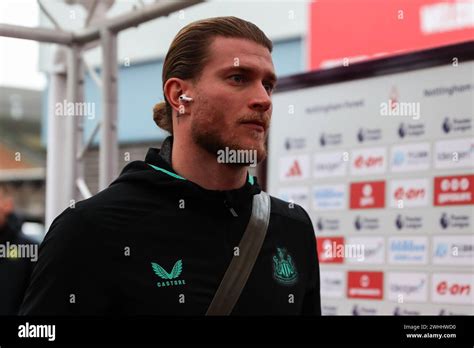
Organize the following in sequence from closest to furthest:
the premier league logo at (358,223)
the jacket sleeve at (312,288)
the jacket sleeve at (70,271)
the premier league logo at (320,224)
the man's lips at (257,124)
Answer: the jacket sleeve at (70,271), the man's lips at (257,124), the jacket sleeve at (312,288), the premier league logo at (358,223), the premier league logo at (320,224)

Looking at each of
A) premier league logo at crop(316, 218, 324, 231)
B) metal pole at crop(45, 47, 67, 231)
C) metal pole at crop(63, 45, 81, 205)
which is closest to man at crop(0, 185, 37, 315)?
metal pole at crop(63, 45, 81, 205)

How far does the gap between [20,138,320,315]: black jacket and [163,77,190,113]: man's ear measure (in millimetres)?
119

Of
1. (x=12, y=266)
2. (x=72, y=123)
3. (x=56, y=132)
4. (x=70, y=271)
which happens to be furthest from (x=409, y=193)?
(x=70, y=271)

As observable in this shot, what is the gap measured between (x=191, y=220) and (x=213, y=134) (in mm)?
212

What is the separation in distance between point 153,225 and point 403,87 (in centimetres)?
223

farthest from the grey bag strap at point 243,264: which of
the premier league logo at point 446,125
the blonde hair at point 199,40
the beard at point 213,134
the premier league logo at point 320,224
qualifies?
the premier league logo at point 320,224

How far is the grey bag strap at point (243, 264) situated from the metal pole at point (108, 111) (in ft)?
6.02

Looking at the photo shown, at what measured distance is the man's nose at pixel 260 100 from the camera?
198cm

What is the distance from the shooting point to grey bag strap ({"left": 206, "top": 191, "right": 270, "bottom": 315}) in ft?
6.23

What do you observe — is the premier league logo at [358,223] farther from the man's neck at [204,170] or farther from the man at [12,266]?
the man's neck at [204,170]

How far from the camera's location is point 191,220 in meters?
1.97

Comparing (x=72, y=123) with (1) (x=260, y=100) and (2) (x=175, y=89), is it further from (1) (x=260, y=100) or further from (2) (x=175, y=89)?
(1) (x=260, y=100)

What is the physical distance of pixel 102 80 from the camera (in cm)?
370

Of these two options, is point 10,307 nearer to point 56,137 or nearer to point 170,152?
point 170,152
